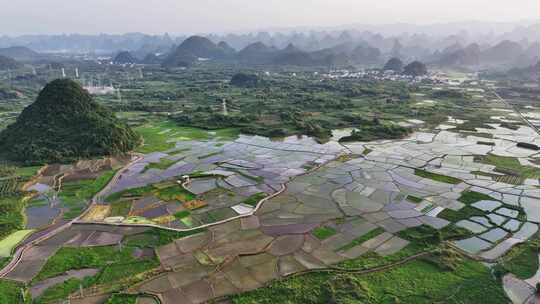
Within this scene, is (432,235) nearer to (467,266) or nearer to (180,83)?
(467,266)

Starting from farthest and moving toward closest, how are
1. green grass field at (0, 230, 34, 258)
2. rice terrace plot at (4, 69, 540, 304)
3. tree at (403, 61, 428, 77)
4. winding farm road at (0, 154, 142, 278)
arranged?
tree at (403, 61, 428, 77) → green grass field at (0, 230, 34, 258) → winding farm road at (0, 154, 142, 278) → rice terrace plot at (4, 69, 540, 304)

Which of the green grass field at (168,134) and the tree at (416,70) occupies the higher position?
the tree at (416,70)

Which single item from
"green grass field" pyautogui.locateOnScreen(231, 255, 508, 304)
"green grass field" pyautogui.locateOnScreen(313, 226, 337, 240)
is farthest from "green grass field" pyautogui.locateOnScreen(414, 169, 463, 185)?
"green grass field" pyautogui.locateOnScreen(313, 226, 337, 240)

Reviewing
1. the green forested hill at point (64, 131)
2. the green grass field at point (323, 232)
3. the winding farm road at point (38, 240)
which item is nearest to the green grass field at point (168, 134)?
the green forested hill at point (64, 131)

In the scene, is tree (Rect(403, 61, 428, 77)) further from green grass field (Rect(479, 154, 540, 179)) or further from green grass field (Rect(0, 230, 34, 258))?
green grass field (Rect(0, 230, 34, 258))

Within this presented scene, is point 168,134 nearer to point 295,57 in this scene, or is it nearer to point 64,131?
point 64,131

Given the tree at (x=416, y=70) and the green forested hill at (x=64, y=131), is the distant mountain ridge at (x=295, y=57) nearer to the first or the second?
the tree at (x=416, y=70)

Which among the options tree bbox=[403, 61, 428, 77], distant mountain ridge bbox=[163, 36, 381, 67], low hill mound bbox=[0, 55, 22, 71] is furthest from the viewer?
distant mountain ridge bbox=[163, 36, 381, 67]

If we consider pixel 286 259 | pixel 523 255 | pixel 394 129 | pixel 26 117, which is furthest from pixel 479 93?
pixel 26 117
